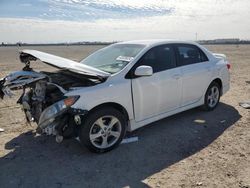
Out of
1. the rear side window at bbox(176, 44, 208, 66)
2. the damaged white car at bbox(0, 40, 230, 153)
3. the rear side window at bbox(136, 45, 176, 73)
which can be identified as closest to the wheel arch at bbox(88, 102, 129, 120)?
the damaged white car at bbox(0, 40, 230, 153)

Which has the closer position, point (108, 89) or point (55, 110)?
point (55, 110)

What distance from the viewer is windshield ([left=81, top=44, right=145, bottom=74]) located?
487 centimetres

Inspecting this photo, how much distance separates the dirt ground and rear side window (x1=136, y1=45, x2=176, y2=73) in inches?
48.7

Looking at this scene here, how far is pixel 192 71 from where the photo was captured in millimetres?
5773

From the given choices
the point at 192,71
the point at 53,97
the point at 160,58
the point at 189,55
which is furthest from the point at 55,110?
the point at 189,55

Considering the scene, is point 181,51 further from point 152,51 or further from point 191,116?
point 191,116

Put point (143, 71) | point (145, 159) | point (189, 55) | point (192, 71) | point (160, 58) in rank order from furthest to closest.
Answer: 1. point (189, 55)
2. point (192, 71)
3. point (160, 58)
4. point (143, 71)
5. point (145, 159)

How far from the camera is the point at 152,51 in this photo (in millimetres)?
5133

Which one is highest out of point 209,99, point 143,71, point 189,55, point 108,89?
point 189,55

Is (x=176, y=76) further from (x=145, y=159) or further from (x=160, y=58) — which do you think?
(x=145, y=159)

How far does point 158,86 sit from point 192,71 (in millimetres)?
1160

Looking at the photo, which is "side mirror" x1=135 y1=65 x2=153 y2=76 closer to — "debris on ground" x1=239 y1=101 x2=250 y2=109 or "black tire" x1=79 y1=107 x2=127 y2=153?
"black tire" x1=79 y1=107 x2=127 y2=153

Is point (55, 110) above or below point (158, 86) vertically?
below

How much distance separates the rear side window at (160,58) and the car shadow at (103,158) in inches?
48.7
